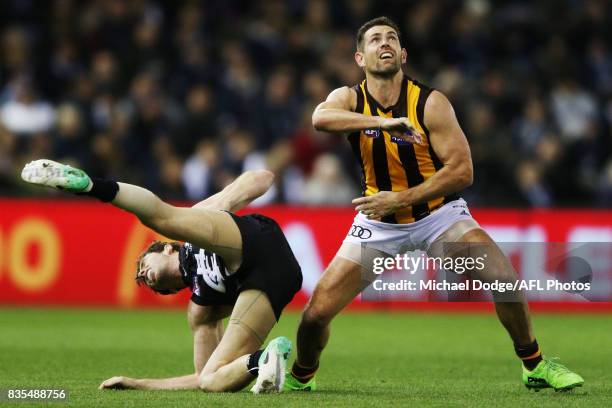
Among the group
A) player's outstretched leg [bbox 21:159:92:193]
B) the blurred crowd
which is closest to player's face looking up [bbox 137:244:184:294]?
player's outstretched leg [bbox 21:159:92:193]

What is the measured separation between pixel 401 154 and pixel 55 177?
7.66ft

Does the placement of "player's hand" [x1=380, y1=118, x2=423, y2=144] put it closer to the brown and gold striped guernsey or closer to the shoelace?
the brown and gold striped guernsey

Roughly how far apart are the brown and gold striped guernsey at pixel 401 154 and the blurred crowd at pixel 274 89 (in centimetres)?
777

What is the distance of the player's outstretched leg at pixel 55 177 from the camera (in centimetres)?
676

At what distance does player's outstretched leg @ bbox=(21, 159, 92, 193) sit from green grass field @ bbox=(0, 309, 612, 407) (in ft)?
4.19

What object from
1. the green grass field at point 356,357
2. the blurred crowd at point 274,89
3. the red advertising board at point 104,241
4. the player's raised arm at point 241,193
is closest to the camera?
the green grass field at point 356,357

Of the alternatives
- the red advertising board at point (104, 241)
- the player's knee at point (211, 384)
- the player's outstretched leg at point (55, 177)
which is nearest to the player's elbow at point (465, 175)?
the player's knee at point (211, 384)

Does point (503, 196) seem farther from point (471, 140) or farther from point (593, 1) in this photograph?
point (593, 1)

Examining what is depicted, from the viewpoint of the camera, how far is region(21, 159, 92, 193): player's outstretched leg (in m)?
6.76

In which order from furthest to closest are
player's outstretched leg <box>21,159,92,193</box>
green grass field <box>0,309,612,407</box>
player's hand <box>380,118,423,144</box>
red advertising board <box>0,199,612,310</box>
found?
red advertising board <box>0,199,612,310</box> → green grass field <box>0,309,612,407</box> → player's hand <box>380,118,423,144</box> → player's outstretched leg <box>21,159,92,193</box>

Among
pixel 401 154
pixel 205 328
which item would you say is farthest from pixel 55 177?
pixel 401 154

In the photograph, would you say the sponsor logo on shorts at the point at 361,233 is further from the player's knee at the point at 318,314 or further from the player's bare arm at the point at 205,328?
the player's bare arm at the point at 205,328

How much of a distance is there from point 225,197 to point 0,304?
25.2 ft

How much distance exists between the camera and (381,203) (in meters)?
7.74
